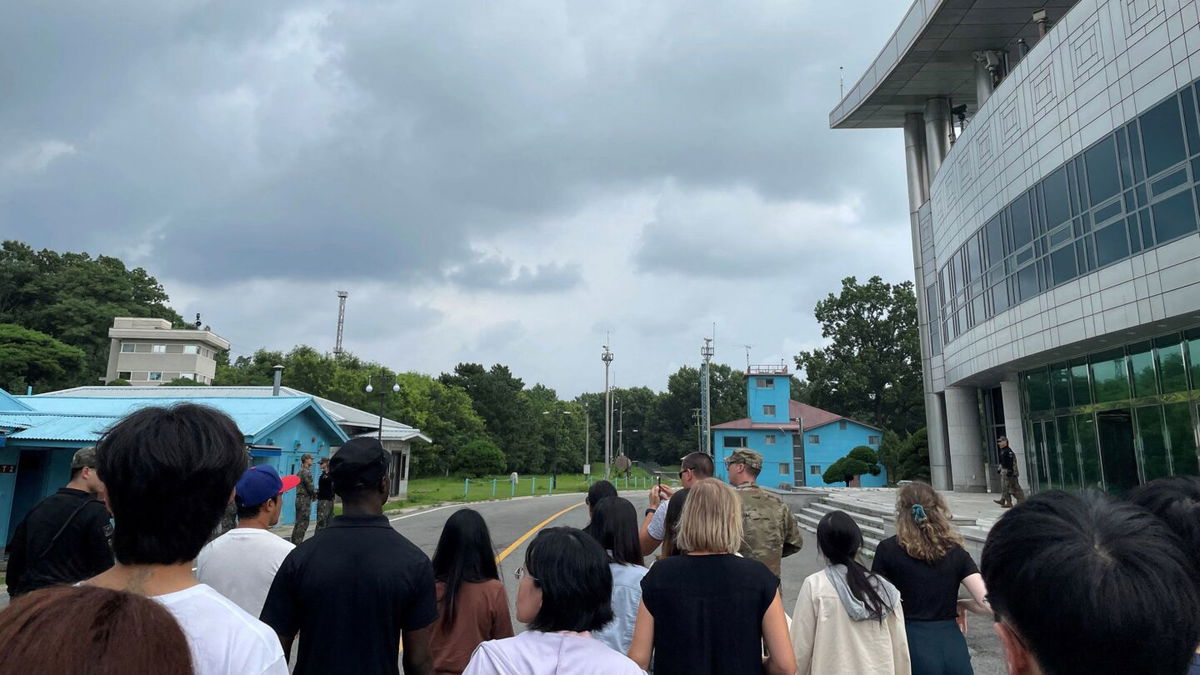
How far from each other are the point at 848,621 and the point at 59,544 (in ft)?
14.3

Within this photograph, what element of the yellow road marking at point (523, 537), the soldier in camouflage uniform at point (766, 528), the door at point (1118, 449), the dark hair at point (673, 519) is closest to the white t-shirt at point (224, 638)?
the dark hair at point (673, 519)

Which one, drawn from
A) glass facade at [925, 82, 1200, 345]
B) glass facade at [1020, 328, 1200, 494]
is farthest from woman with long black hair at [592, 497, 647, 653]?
glass facade at [925, 82, 1200, 345]

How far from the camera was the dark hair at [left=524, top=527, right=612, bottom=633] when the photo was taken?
96.3 inches

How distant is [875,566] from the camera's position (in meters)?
3.92

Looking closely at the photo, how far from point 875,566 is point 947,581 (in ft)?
1.22

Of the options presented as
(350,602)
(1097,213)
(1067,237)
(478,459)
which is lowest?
(478,459)

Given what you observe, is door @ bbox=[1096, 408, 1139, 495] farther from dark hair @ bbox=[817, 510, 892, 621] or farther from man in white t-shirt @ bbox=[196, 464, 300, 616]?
man in white t-shirt @ bbox=[196, 464, 300, 616]

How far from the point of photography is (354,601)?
2771mm

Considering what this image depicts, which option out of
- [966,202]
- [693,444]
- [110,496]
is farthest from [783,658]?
[693,444]

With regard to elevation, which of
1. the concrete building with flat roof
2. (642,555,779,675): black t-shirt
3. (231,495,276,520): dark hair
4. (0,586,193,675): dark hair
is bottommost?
(642,555,779,675): black t-shirt

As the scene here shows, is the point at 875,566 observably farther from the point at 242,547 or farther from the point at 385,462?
the point at 242,547

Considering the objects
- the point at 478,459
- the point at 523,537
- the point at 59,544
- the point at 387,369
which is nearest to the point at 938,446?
the point at 523,537

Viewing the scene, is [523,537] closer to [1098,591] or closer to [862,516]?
[862,516]

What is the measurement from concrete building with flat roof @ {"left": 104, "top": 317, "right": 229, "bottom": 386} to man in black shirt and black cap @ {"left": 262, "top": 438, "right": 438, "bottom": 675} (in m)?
66.6
